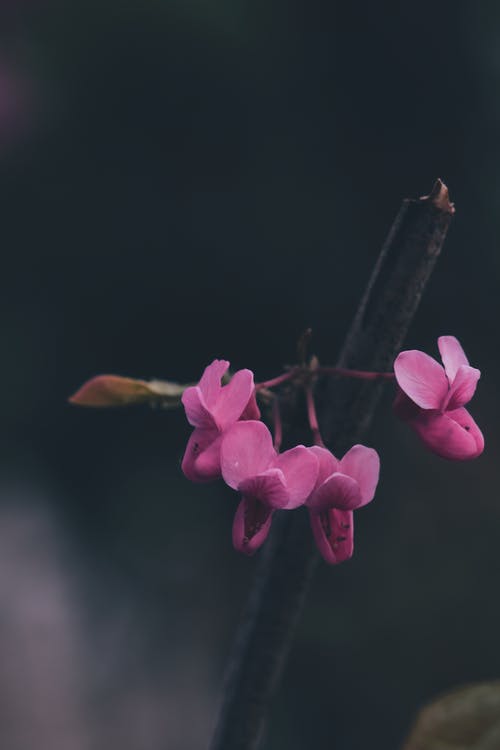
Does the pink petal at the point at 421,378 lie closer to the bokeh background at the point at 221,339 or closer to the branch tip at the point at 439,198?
the branch tip at the point at 439,198

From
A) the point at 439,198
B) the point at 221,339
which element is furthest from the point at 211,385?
the point at 221,339

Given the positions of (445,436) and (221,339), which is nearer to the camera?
(445,436)

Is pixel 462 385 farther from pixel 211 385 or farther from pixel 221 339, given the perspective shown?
pixel 221 339

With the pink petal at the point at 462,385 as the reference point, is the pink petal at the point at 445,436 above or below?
below

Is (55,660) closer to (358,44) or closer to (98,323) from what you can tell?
(98,323)

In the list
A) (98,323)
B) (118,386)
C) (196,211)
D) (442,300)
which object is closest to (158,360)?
(98,323)

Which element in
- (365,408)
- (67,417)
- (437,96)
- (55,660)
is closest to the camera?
(365,408)

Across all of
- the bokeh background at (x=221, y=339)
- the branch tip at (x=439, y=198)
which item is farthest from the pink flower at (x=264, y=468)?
the bokeh background at (x=221, y=339)
